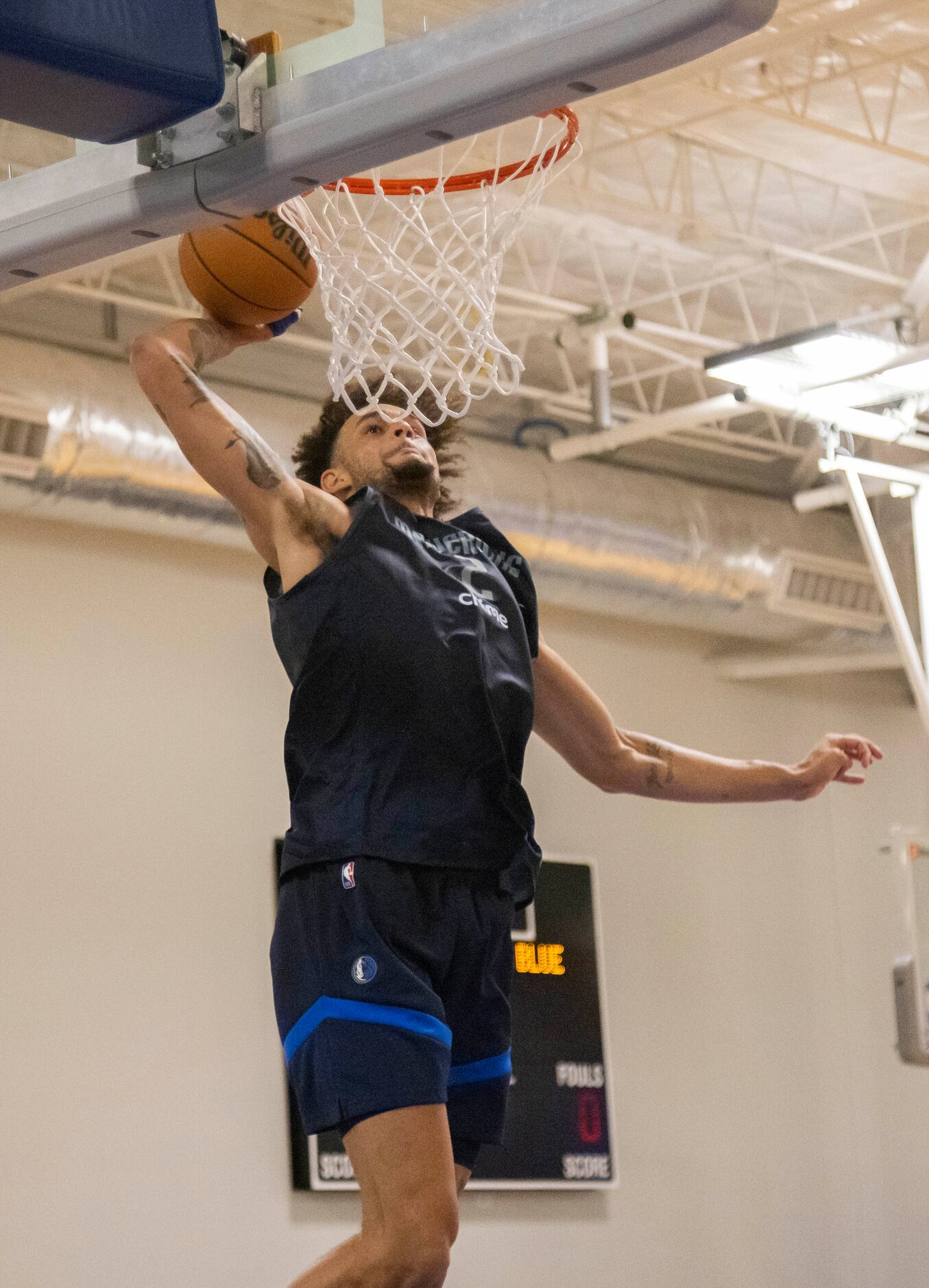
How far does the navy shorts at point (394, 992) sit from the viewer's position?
Answer: 3027 mm

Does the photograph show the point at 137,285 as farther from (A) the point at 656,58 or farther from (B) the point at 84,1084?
(A) the point at 656,58

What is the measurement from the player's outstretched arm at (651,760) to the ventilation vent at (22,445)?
11.1 feet

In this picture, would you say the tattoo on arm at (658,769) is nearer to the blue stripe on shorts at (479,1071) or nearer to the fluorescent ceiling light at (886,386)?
the blue stripe on shorts at (479,1071)

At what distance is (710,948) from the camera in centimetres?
946

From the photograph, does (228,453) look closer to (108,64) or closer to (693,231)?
(108,64)

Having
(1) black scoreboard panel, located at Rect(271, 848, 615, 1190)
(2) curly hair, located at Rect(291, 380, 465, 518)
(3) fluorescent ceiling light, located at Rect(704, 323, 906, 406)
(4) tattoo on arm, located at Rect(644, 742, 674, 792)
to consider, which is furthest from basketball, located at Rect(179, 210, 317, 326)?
(1) black scoreboard panel, located at Rect(271, 848, 615, 1190)

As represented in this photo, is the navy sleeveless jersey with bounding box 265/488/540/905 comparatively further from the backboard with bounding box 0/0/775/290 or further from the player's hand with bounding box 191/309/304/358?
the backboard with bounding box 0/0/775/290

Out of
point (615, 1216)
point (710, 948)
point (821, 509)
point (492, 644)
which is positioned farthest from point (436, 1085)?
point (821, 509)

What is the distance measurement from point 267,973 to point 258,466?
473 centimetres

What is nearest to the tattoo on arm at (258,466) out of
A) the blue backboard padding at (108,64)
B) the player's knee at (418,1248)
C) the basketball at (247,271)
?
the basketball at (247,271)

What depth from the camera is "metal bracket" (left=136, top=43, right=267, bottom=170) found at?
289cm

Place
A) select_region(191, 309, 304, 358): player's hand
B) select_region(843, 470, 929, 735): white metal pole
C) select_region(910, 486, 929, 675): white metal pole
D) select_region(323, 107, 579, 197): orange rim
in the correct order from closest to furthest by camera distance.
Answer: select_region(191, 309, 304, 358): player's hand
select_region(323, 107, 579, 197): orange rim
select_region(843, 470, 929, 735): white metal pole
select_region(910, 486, 929, 675): white metal pole

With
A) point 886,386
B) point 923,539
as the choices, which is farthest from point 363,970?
point 923,539

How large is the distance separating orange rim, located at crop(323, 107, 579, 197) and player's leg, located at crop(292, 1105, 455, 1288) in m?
2.06
